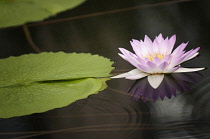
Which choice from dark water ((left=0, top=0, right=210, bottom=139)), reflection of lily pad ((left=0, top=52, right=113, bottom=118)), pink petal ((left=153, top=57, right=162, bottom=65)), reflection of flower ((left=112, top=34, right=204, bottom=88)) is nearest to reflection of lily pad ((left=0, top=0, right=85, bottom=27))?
dark water ((left=0, top=0, right=210, bottom=139))

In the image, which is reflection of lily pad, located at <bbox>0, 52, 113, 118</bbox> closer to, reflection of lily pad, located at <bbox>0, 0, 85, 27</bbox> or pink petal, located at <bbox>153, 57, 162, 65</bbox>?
pink petal, located at <bbox>153, 57, 162, 65</bbox>

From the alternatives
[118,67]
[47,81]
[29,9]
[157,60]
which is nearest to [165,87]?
[157,60]

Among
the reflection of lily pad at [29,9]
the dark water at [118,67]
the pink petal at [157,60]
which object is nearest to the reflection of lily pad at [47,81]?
the dark water at [118,67]

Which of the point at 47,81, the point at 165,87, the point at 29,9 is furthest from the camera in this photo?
the point at 29,9

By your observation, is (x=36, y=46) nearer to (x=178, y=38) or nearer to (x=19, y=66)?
(x=19, y=66)

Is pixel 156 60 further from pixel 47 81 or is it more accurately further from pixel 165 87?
pixel 47 81

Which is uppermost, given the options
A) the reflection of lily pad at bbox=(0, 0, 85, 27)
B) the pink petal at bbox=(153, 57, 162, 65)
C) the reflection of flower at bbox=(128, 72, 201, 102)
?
the reflection of lily pad at bbox=(0, 0, 85, 27)

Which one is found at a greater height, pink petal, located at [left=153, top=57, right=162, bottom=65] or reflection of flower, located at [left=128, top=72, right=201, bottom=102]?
pink petal, located at [left=153, top=57, right=162, bottom=65]
